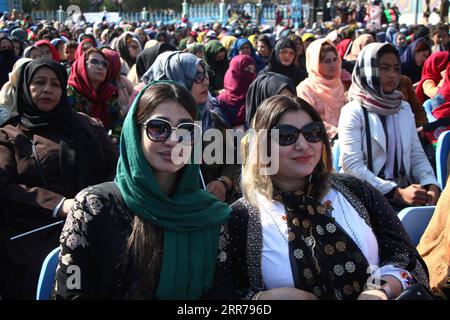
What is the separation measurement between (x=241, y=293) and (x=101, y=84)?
147 inches

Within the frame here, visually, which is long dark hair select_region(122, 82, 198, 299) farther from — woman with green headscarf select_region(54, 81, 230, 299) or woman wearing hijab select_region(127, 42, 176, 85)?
woman wearing hijab select_region(127, 42, 176, 85)

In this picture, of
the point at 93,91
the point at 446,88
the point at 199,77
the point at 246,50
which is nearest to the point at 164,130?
the point at 199,77

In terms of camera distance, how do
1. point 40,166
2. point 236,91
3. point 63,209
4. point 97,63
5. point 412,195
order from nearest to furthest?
point 63,209, point 40,166, point 412,195, point 97,63, point 236,91

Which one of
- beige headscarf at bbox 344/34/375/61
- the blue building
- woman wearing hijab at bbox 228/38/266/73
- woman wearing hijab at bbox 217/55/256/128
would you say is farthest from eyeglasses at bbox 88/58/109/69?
the blue building

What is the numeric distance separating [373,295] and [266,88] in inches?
109

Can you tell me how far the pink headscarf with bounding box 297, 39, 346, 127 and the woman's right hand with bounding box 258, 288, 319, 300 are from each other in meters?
3.37

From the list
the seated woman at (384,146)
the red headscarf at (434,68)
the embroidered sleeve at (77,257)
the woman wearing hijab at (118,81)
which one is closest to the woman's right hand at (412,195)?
the seated woman at (384,146)

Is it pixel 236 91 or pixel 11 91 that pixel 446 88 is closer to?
pixel 236 91

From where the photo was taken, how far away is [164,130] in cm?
208

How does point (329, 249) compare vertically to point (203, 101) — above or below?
below

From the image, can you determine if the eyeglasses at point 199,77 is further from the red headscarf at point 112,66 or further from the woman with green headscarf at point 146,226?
the woman with green headscarf at point 146,226

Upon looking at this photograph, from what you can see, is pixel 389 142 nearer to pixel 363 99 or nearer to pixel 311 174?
pixel 363 99

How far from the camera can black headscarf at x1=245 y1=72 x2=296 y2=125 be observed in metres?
4.50

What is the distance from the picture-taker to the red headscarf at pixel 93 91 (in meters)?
5.30
